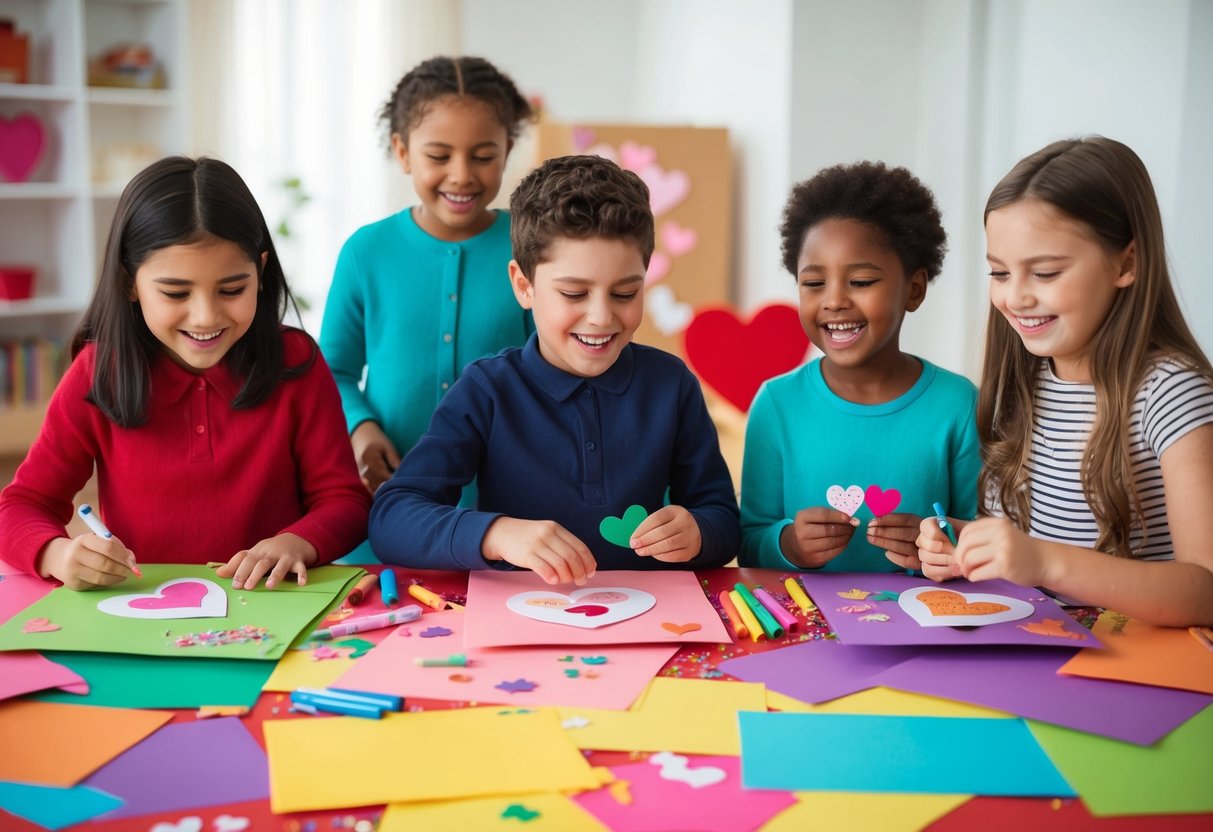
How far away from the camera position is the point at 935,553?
4.14ft

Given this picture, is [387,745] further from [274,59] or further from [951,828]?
[274,59]

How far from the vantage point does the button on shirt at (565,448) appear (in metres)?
1.45

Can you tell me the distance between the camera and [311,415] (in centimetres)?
153

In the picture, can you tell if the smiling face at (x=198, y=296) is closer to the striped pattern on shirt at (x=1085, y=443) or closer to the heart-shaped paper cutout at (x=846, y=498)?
the heart-shaped paper cutout at (x=846, y=498)

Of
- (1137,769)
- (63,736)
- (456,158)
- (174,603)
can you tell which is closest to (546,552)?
(174,603)

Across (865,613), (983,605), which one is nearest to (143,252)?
(865,613)

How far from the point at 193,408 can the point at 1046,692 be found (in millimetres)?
1072

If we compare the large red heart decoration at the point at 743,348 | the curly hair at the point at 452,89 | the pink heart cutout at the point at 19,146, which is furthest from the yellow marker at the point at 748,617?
the pink heart cutout at the point at 19,146

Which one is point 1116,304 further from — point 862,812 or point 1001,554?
point 862,812

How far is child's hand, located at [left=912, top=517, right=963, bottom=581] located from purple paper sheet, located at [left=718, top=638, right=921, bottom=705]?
17cm

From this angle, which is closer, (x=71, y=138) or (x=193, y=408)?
(x=193, y=408)

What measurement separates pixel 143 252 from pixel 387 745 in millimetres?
789

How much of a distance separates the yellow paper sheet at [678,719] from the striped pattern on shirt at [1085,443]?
1.90 ft

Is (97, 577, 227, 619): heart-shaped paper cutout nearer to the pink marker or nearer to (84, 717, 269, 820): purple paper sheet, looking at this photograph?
(84, 717, 269, 820): purple paper sheet
